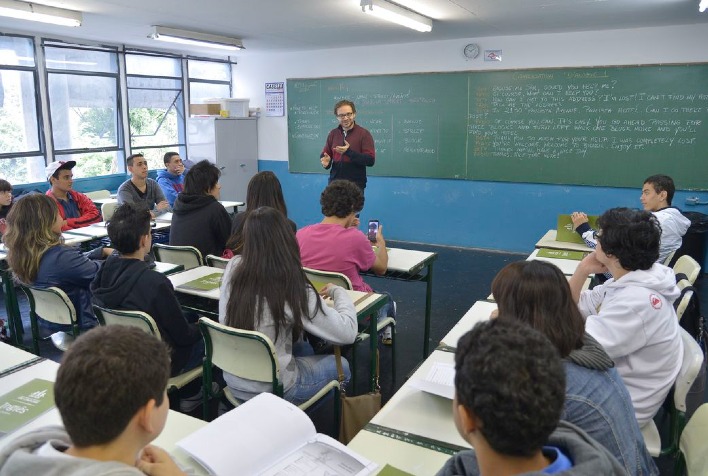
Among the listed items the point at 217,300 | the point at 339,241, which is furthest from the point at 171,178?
the point at 339,241

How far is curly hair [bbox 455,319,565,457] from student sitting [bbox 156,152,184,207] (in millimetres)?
5542

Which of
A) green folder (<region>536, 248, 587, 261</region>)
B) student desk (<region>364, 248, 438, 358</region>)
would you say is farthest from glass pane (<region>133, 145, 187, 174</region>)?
green folder (<region>536, 248, 587, 261</region>)

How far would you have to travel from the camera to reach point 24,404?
1709 mm

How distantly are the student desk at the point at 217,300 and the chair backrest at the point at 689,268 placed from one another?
5.48 ft

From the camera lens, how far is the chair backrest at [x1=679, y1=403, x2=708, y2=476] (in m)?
1.50

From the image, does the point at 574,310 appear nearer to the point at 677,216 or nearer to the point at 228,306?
the point at 228,306

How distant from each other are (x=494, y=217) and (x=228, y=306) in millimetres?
5138

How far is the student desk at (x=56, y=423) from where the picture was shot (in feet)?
4.74

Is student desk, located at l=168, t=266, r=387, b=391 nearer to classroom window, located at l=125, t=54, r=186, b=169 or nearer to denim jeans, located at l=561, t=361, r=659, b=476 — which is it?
denim jeans, located at l=561, t=361, r=659, b=476

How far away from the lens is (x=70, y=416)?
0.99 m

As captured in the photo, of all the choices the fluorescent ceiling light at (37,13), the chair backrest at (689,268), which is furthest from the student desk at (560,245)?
the fluorescent ceiling light at (37,13)

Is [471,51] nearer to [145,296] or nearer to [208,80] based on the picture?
[208,80]

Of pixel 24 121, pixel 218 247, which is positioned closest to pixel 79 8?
pixel 24 121

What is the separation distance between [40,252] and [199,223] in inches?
40.5
